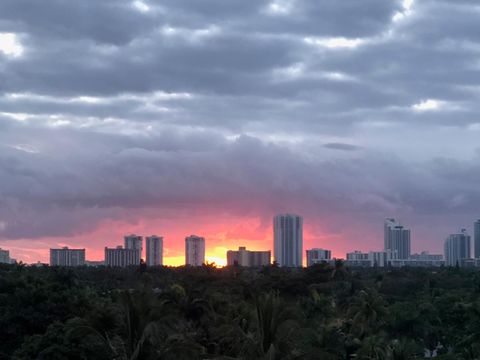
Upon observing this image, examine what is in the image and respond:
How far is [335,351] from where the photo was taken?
2153 inches

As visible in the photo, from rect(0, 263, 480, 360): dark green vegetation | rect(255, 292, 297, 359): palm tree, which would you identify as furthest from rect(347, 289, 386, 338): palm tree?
rect(255, 292, 297, 359): palm tree

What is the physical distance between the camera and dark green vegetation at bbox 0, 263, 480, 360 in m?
32.9

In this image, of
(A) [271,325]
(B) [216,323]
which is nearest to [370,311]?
(B) [216,323]

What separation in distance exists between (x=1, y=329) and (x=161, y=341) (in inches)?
873

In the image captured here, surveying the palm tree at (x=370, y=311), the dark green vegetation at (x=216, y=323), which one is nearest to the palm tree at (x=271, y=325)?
the dark green vegetation at (x=216, y=323)

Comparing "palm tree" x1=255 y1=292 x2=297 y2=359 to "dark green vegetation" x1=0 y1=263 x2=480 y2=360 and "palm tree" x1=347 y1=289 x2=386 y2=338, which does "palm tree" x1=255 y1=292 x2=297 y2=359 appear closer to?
"dark green vegetation" x1=0 y1=263 x2=480 y2=360

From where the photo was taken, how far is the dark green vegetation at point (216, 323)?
32.9 m

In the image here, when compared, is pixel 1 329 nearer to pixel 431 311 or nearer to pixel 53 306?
pixel 53 306

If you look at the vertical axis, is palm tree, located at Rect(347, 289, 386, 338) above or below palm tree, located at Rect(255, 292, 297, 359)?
below

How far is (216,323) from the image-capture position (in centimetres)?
4666

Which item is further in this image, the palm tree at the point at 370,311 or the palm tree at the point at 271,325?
the palm tree at the point at 370,311

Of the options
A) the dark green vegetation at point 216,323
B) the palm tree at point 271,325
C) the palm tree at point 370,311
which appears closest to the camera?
the palm tree at point 271,325

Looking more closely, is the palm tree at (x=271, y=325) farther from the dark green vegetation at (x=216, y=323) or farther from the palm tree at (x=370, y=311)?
the palm tree at (x=370, y=311)

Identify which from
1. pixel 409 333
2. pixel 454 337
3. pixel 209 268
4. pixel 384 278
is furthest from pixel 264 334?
pixel 384 278
